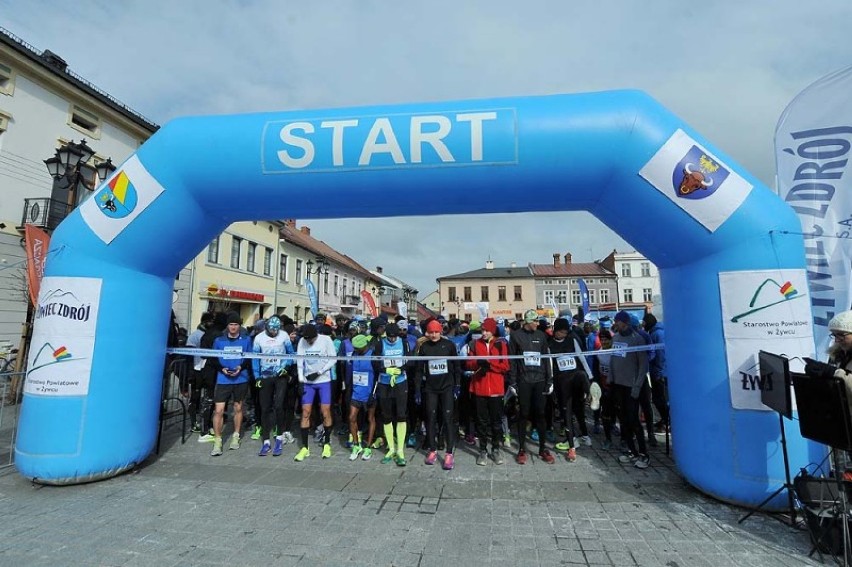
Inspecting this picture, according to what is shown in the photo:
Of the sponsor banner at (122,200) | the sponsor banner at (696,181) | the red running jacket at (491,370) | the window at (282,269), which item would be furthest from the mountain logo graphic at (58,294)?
the window at (282,269)

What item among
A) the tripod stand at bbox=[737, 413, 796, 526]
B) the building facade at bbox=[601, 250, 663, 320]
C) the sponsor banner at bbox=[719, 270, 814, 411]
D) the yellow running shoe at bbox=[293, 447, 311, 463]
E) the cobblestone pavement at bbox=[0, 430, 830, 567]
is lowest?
the cobblestone pavement at bbox=[0, 430, 830, 567]

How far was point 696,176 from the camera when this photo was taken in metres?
3.94

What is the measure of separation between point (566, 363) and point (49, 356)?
593cm

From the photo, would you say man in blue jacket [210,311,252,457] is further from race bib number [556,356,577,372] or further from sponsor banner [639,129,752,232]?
sponsor banner [639,129,752,232]

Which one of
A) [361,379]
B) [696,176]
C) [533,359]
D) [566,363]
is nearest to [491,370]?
[533,359]

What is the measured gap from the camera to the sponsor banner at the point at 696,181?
392cm

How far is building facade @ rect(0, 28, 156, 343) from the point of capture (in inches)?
515

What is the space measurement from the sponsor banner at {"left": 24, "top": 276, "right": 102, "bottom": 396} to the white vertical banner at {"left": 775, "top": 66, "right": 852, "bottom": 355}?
764 centimetres

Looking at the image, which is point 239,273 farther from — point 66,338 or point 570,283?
point 570,283

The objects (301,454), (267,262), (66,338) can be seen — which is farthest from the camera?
(267,262)

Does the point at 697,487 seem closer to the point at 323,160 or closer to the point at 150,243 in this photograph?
the point at 323,160

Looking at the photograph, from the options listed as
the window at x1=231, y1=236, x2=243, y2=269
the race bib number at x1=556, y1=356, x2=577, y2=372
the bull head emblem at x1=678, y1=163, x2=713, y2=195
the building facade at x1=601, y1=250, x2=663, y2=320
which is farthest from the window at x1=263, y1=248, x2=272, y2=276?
the building facade at x1=601, y1=250, x2=663, y2=320

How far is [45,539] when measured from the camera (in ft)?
11.2

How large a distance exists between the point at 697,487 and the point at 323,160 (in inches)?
193
